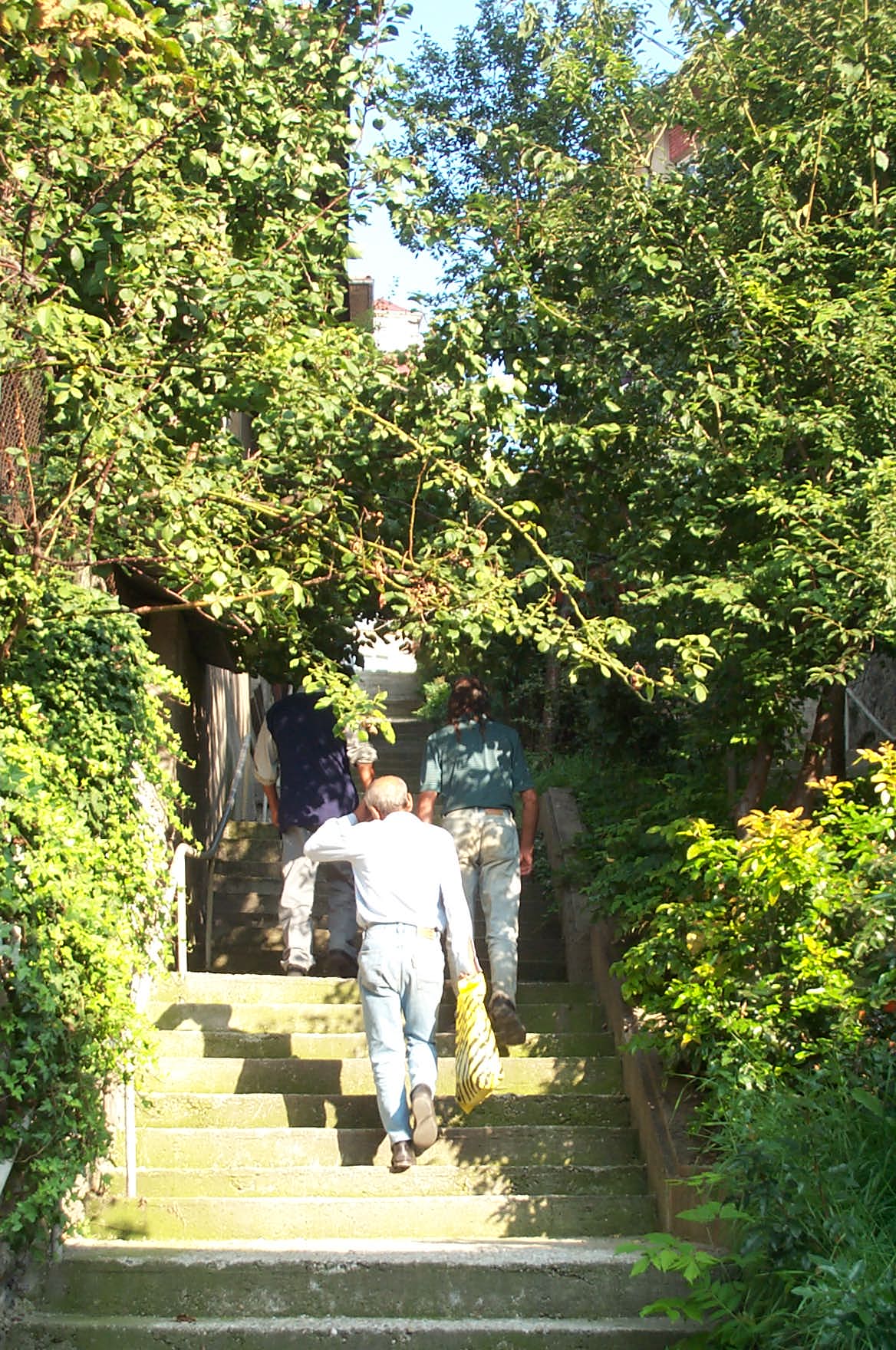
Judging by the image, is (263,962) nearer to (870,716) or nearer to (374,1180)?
(374,1180)

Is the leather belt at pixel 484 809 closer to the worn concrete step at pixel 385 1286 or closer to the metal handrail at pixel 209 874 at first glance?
the metal handrail at pixel 209 874

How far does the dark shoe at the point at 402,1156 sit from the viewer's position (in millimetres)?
6016

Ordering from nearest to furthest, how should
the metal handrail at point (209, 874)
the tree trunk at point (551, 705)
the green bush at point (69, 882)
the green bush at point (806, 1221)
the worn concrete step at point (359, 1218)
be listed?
the green bush at point (806, 1221)
the green bush at point (69, 882)
the worn concrete step at point (359, 1218)
the metal handrail at point (209, 874)
the tree trunk at point (551, 705)

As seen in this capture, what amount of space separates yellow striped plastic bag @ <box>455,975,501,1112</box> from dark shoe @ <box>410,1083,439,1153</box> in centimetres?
20

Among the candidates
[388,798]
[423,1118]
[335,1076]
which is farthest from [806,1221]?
[335,1076]

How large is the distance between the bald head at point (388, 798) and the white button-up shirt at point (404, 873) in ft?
0.11

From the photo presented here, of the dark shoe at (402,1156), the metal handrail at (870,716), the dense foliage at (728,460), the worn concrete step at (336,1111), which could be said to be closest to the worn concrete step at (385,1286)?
the dense foliage at (728,460)

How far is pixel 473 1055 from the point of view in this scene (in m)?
6.23

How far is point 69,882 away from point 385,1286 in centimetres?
190

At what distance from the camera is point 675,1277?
535cm

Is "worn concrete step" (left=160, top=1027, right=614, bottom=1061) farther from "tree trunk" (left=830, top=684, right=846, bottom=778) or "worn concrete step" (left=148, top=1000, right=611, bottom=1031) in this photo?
"tree trunk" (left=830, top=684, right=846, bottom=778)

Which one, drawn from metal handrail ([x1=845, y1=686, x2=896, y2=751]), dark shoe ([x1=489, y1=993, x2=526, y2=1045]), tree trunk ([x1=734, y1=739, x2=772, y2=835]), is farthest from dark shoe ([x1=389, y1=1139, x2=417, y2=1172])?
metal handrail ([x1=845, y1=686, x2=896, y2=751])

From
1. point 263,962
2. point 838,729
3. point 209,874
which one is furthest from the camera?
point 263,962

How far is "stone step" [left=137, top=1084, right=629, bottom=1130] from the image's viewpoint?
6.70m
